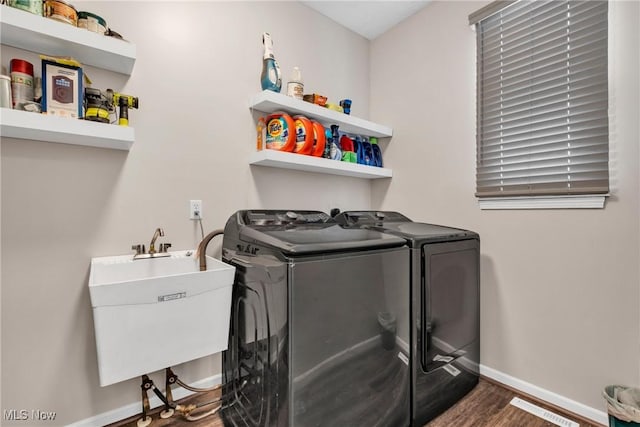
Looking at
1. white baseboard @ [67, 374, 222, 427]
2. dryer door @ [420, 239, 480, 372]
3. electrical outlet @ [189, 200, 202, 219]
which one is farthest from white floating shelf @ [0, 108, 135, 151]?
dryer door @ [420, 239, 480, 372]

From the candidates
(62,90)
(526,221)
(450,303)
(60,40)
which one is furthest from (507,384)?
(60,40)

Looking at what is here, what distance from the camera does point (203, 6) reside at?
1835mm

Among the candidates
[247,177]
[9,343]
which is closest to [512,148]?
[247,177]

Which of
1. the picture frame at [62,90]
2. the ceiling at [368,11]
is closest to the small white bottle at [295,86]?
the ceiling at [368,11]

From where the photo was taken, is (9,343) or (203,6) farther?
(203,6)

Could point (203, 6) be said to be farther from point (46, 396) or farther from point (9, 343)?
point (46, 396)

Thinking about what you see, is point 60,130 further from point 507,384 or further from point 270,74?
point 507,384

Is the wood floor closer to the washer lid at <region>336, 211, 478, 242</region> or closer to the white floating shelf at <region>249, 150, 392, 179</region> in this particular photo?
the washer lid at <region>336, 211, 478, 242</region>

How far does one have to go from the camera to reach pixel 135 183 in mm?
1617

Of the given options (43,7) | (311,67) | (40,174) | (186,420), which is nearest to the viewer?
(43,7)

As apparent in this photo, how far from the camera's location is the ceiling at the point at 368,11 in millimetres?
2346

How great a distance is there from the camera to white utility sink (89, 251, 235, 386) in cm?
115

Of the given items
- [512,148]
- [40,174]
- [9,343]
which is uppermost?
[512,148]

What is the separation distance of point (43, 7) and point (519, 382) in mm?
3076
